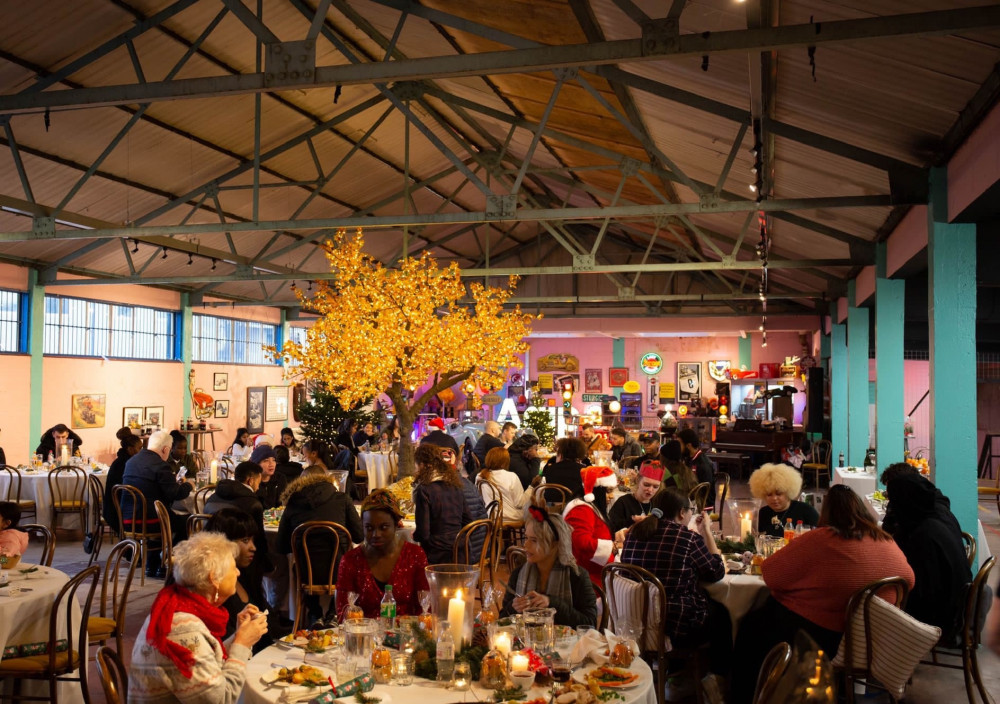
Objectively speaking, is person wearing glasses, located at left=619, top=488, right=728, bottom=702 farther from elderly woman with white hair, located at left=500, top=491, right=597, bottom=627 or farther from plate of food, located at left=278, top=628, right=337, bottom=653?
plate of food, located at left=278, top=628, right=337, bottom=653

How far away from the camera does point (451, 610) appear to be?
308cm

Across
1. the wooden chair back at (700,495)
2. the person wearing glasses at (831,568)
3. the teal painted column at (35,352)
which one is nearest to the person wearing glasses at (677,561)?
the person wearing glasses at (831,568)

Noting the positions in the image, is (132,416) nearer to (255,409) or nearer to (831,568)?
(255,409)

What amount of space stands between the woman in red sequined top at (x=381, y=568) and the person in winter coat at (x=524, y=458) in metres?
5.28

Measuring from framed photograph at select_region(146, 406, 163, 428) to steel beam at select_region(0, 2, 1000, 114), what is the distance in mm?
10330

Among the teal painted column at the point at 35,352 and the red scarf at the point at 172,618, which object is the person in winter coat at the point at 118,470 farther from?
the teal painted column at the point at 35,352

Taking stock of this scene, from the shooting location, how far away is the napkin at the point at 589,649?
123 inches

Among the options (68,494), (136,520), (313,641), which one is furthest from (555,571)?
(68,494)

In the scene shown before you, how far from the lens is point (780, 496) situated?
5.84 m

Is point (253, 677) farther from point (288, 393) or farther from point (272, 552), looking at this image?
point (288, 393)

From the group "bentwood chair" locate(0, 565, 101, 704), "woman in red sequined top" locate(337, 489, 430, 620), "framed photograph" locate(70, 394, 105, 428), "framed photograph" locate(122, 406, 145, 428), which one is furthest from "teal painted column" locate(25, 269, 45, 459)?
"woman in red sequined top" locate(337, 489, 430, 620)

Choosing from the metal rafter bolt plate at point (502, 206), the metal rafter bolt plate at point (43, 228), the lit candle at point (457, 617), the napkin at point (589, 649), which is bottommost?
the napkin at point (589, 649)

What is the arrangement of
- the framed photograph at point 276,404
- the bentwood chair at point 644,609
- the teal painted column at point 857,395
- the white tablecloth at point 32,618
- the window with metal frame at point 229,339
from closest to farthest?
the bentwood chair at point 644,609 → the white tablecloth at point 32,618 → the teal painted column at point 857,395 → the window with metal frame at point 229,339 → the framed photograph at point 276,404

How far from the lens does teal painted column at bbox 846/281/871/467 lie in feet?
40.5
